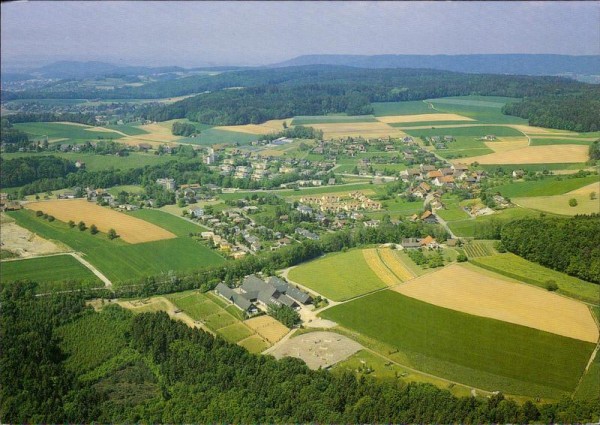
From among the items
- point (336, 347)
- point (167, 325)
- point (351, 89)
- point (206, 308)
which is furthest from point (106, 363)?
point (351, 89)

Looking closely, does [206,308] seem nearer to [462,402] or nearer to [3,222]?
[462,402]

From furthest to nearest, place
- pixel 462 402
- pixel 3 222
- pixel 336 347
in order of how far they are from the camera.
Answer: pixel 3 222 < pixel 336 347 < pixel 462 402

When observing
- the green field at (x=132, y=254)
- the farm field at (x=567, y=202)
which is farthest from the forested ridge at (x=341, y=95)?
the green field at (x=132, y=254)

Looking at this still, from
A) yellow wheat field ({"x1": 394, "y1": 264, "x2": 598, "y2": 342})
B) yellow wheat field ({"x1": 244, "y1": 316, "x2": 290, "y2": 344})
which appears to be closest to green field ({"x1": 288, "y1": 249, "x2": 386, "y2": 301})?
yellow wheat field ({"x1": 394, "y1": 264, "x2": 598, "y2": 342})

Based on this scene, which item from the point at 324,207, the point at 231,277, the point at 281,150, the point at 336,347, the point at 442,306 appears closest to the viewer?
the point at 336,347

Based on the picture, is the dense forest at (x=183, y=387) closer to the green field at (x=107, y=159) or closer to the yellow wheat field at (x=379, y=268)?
the yellow wheat field at (x=379, y=268)

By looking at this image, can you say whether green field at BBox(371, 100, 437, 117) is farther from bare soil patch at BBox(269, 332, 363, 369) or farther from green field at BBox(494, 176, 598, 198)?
bare soil patch at BBox(269, 332, 363, 369)

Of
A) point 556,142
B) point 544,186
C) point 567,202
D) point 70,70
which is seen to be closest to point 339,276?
point 567,202
